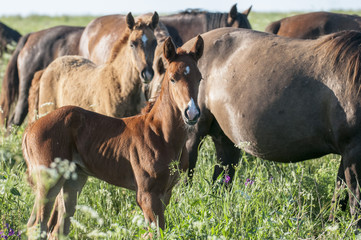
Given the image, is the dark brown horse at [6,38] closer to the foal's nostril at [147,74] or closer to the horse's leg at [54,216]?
the foal's nostril at [147,74]

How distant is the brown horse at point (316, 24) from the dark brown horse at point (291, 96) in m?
3.20

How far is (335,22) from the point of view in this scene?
823 centimetres

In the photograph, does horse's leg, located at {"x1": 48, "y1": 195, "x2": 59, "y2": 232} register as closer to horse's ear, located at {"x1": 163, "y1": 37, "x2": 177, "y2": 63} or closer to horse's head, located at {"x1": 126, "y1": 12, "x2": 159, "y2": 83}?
horse's ear, located at {"x1": 163, "y1": 37, "x2": 177, "y2": 63}

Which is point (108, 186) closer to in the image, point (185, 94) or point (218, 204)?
point (218, 204)

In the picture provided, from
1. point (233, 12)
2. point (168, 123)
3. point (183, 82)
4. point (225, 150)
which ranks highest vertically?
point (183, 82)

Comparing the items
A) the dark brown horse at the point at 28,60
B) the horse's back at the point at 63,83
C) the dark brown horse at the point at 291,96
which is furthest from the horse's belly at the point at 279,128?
the dark brown horse at the point at 28,60

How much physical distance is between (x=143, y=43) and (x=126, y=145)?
217cm

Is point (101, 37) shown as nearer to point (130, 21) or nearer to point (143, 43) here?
point (130, 21)

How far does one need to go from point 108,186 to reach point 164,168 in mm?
1577

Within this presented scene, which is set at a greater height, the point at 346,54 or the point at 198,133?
the point at 346,54

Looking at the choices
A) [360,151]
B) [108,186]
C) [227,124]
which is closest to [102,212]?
[108,186]

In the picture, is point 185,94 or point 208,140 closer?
point 185,94

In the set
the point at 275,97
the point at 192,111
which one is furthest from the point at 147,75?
the point at 192,111

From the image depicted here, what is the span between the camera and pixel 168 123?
384 cm
